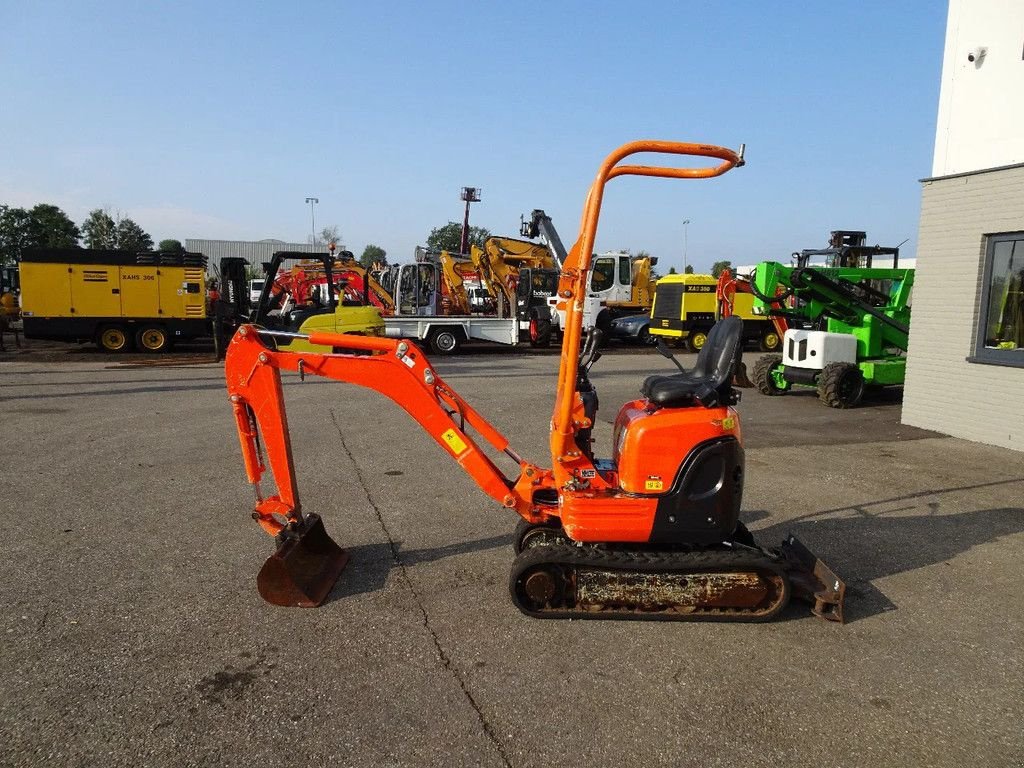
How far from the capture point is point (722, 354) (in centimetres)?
430

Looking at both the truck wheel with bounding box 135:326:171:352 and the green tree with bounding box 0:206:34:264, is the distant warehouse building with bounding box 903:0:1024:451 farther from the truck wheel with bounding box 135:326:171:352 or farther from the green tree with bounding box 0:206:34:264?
the green tree with bounding box 0:206:34:264

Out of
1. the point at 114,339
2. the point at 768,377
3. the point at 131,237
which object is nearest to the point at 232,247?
the point at 131,237

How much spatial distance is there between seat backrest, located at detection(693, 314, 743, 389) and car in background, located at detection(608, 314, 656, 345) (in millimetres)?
18460

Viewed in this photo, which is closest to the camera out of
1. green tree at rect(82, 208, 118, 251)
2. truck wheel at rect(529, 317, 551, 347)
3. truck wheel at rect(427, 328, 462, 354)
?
truck wheel at rect(427, 328, 462, 354)

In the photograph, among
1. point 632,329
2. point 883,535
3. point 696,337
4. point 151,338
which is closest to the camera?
point 883,535

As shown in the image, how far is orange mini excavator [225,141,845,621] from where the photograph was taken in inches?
156

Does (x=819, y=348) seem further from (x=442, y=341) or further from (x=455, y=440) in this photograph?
(x=442, y=341)

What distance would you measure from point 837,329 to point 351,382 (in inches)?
405

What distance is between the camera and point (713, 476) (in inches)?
158

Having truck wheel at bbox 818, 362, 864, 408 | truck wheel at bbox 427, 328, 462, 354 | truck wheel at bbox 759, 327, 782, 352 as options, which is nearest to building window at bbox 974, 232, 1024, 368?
truck wheel at bbox 818, 362, 864, 408

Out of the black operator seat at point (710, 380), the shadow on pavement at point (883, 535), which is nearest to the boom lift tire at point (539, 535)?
the black operator seat at point (710, 380)

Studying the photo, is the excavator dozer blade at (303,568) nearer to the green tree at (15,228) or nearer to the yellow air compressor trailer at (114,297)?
the yellow air compressor trailer at (114,297)

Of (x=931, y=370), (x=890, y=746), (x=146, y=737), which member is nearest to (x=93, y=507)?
(x=146, y=737)

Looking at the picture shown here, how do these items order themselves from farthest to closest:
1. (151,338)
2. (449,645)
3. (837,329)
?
(151,338) < (837,329) < (449,645)
